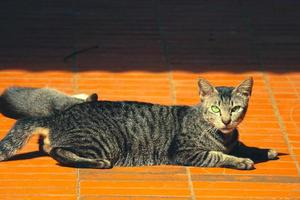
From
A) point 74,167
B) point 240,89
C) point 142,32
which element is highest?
point 142,32

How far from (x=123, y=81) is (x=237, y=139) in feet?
5.43

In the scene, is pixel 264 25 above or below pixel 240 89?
above

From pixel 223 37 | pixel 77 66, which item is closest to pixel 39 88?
pixel 77 66

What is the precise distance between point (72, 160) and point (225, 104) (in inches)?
50.8

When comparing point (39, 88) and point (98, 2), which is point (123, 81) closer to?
point (39, 88)

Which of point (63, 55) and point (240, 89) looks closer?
point (240, 89)

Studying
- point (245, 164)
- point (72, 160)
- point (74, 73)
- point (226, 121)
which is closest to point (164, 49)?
point (74, 73)

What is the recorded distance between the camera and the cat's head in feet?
24.7

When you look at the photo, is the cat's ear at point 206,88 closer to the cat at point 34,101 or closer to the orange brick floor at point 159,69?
the orange brick floor at point 159,69

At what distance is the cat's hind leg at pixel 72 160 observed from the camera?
729 cm

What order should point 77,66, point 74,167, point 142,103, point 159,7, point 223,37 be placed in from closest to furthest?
point 74,167
point 142,103
point 77,66
point 223,37
point 159,7

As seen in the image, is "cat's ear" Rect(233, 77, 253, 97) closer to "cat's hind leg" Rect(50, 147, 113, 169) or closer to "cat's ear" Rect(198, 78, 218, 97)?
"cat's ear" Rect(198, 78, 218, 97)

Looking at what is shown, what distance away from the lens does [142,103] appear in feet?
26.0

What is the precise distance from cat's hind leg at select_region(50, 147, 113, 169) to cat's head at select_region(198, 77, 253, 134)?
959mm
